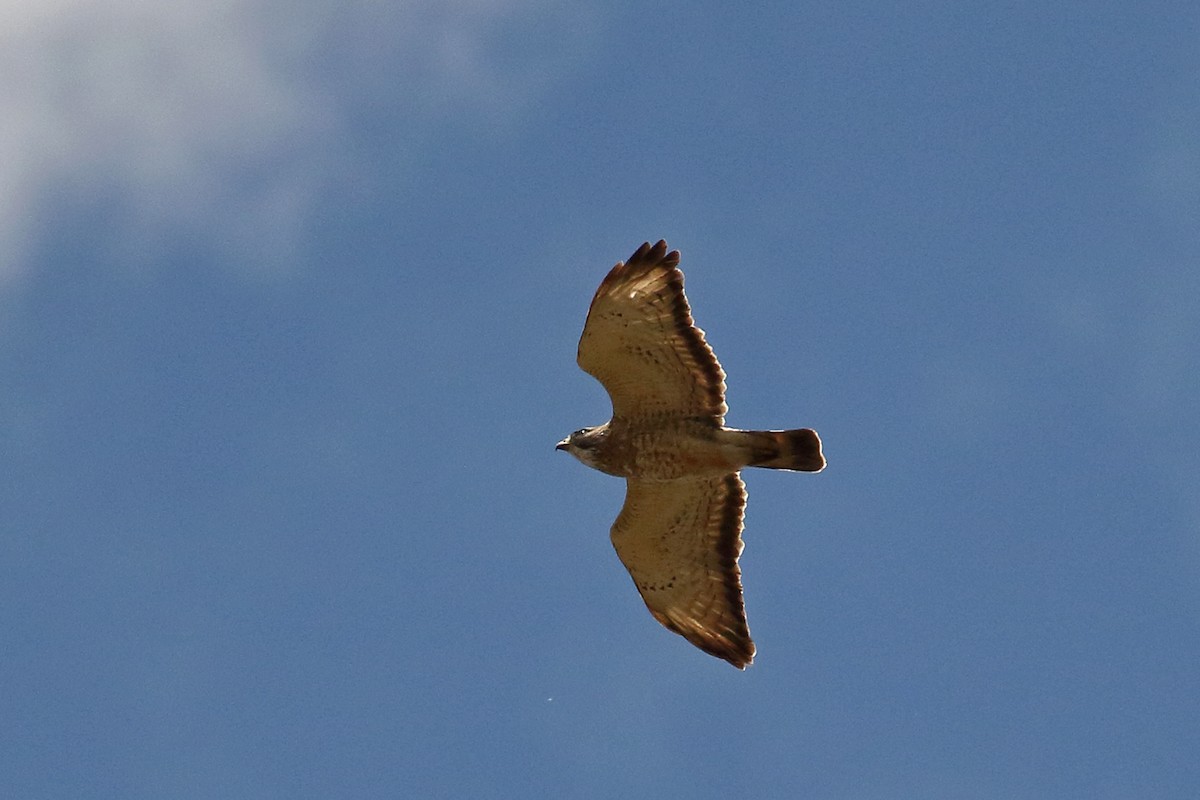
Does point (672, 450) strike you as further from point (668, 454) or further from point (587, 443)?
point (587, 443)

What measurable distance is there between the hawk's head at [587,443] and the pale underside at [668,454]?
167mm

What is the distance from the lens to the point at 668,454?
625 inches

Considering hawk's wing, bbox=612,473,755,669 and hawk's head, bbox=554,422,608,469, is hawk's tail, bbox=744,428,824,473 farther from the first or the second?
hawk's head, bbox=554,422,608,469

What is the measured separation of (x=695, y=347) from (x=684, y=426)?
30.4 inches

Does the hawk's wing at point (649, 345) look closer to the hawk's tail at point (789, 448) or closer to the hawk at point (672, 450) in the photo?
the hawk at point (672, 450)

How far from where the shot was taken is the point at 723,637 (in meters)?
17.0

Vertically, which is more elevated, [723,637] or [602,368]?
[602,368]

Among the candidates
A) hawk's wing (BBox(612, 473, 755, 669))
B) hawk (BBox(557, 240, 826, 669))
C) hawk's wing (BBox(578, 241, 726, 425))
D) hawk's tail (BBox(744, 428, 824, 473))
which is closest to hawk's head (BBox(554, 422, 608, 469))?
hawk (BBox(557, 240, 826, 669))

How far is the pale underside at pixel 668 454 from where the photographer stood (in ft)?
50.3

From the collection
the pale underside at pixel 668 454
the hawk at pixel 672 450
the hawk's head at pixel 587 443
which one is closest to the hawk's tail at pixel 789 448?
the hawk at pixel 672 450

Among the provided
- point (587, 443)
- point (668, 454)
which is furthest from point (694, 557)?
point (587, 443)

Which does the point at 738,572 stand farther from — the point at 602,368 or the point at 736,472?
the point at 602,368

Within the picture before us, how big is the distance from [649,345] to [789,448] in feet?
5.25

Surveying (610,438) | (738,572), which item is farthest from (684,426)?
(738,572)
